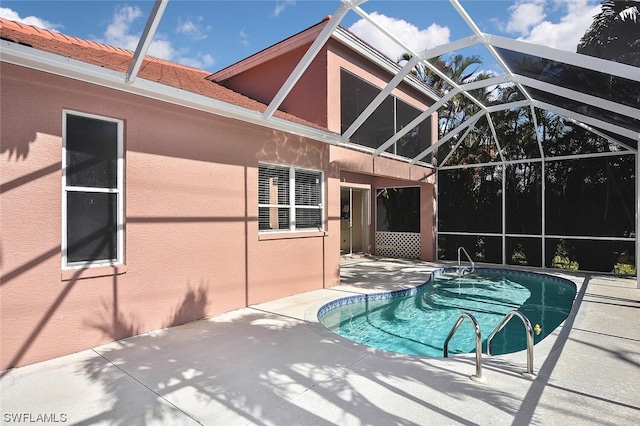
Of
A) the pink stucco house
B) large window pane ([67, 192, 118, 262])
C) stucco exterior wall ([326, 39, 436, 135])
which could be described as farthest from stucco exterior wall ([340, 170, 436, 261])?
large window pane ([67, 192, 118, 262])

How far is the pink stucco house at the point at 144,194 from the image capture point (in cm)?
459

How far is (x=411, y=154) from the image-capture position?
43.5 ft

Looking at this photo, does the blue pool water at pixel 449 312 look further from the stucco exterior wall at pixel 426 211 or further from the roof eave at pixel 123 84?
the roof eave at pixel 123 84

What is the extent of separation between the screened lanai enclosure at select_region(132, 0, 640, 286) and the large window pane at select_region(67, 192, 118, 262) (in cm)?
340

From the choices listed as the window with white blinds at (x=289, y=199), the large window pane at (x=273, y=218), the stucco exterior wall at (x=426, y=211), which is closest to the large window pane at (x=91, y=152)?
the window with white blinds at (x=289, y=199)

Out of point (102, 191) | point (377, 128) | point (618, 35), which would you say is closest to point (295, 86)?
point (377, 128)

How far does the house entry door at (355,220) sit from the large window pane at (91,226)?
463 inches

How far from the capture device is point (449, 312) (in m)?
8.53

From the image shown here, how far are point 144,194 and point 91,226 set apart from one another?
2.91 ft

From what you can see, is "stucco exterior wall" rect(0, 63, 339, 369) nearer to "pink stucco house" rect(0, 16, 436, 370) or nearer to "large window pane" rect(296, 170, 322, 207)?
"pink stucco house" rect(0, 16, 436, 370)

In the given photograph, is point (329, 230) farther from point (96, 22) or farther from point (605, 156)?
point (605, 156)

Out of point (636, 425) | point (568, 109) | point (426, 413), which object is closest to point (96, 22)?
point (426, 413)

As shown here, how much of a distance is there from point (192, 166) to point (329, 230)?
4.32m

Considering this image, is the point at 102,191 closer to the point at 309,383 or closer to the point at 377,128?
the point at 309,383
